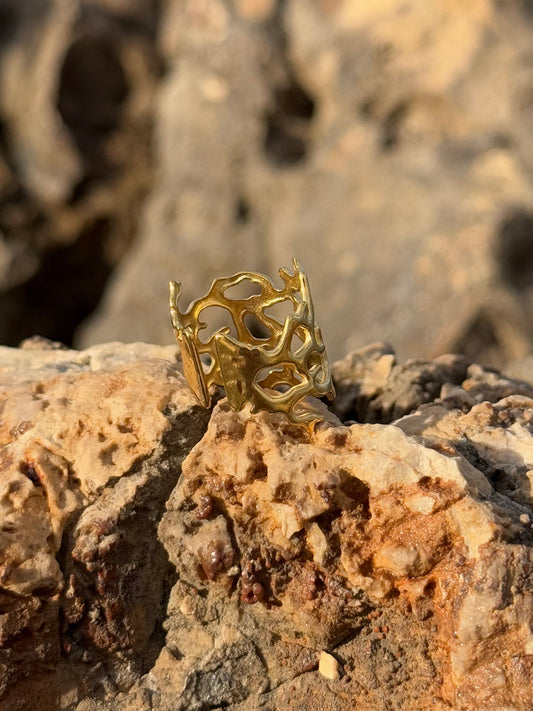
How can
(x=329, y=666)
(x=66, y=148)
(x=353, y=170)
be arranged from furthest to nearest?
(x=66, y=148) < (x=353, y=170) < (x=329, y=666)

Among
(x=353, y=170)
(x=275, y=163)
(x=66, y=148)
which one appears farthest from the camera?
(x=66, y=148)

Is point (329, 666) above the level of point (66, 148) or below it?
below

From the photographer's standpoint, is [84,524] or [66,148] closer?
[84,524]

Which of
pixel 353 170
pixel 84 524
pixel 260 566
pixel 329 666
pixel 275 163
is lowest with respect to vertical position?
pixel 329 666

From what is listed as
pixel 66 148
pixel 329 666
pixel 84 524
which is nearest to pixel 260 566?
pixel 329 666

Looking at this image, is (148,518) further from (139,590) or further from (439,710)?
(439,710)

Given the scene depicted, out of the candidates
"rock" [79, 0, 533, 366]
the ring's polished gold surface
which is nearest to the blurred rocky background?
"rock" [79, 0, 533, 366]

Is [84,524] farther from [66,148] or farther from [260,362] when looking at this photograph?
[66,148]

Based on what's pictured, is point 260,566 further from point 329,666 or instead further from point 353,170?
point 353,170
